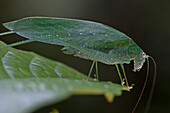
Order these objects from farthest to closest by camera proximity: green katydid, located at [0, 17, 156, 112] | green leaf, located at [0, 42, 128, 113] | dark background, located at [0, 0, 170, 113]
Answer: dark background, located at [0, 0, 170, 113] → green katydid, located at [0, 17, 156, 112] → green leaf, located at [0, 42, 128, 113]

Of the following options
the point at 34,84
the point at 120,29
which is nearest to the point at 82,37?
the point at 34,84

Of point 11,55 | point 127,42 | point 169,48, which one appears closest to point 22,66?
point 11,55

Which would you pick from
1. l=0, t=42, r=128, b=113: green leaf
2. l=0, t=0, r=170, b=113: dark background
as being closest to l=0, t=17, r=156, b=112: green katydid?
l=0, t=42, r=128, b=113: green leaf

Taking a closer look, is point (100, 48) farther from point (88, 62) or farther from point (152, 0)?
point (152, 0)

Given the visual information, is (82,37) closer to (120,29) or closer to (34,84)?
(34,84)

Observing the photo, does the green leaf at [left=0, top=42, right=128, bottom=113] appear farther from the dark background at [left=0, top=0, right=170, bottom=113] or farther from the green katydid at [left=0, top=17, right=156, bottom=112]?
the dark background at [left=0, top=0, right=170, bottom=113]
